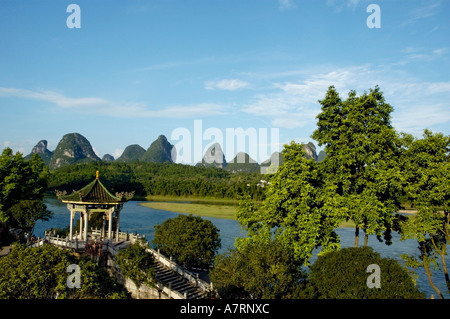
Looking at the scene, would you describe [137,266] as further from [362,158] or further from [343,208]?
[362,158]

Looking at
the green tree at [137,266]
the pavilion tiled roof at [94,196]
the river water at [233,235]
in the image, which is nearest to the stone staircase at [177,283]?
the green tree at [137,266]

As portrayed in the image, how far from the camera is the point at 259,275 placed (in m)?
16.1

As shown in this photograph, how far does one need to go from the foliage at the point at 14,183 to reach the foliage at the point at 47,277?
854 inches

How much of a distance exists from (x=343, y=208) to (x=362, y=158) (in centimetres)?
311

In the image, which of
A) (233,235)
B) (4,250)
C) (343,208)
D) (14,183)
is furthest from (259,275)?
(233,235)

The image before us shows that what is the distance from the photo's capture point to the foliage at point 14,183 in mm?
31078

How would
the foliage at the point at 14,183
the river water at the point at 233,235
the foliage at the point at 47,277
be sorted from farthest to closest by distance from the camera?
the foliage at the point at 14,183, the river water at the point at 233,235, the foliage at the point at 47,277

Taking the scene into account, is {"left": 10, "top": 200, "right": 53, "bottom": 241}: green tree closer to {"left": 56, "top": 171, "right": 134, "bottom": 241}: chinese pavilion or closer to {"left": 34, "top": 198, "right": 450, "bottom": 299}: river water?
{"left": 56, "top": 171, "right": 134, "bottom": 241}: chinese pavilion

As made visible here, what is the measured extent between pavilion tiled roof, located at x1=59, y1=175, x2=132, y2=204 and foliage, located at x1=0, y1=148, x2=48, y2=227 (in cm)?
1128

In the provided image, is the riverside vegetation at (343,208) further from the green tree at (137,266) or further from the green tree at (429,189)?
the green tree at (137,266)

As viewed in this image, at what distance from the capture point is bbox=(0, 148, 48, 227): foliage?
102ft

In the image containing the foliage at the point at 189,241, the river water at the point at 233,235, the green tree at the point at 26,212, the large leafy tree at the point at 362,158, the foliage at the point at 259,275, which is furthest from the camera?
the green tree at the point at 26,212
